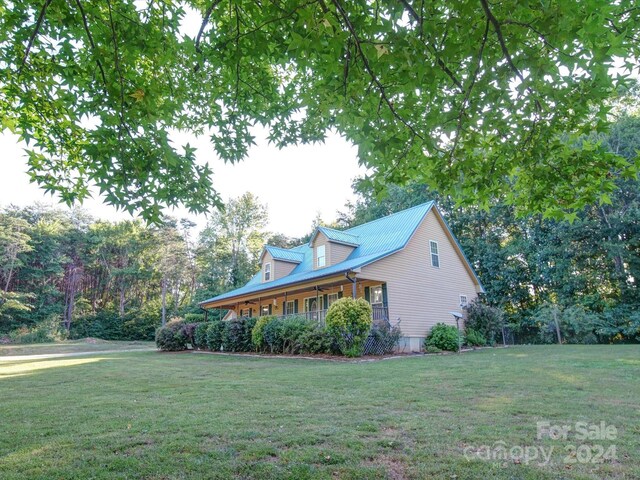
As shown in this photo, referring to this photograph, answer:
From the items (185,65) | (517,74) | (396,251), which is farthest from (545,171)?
(396,251)

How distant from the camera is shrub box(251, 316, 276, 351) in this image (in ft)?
52.5

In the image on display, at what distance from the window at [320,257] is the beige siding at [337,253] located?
0.57m

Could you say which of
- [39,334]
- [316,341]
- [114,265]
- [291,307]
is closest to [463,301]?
[291,307]

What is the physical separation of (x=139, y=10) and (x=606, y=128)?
540 cm

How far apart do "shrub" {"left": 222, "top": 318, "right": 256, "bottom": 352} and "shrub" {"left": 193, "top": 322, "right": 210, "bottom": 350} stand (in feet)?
6.50

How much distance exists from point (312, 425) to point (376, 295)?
44.3 ft

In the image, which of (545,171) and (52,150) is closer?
(545,171)

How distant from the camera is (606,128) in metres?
3.78

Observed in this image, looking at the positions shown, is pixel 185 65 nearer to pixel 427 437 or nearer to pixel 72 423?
pixel 72 423

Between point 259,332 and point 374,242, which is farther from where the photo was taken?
point 374,242

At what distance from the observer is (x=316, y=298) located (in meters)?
20.5

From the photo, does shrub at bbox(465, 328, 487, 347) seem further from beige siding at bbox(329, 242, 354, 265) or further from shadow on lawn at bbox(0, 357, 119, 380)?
shadow on lawn at bbox(0, 357, 119, 380)

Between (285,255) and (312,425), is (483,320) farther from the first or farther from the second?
(312,425)

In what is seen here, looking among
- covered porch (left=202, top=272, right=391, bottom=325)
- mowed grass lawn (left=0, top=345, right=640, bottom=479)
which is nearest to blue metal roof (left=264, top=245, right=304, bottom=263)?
covered porch (left=202, top=272, right=391, bottom=325)
